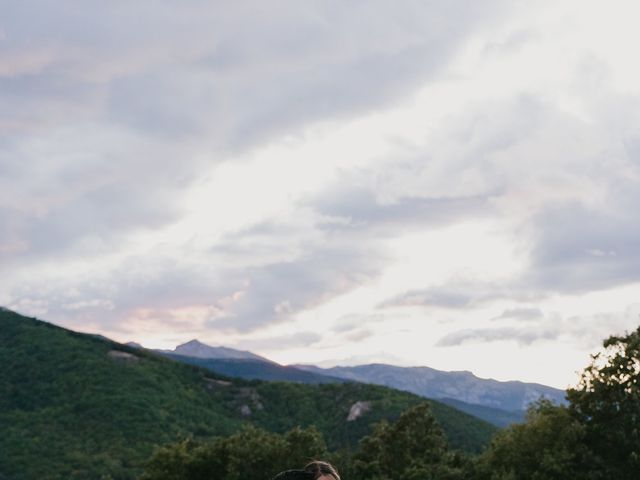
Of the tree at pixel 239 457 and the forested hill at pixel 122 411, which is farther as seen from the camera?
the forested hill at pixel 122 411

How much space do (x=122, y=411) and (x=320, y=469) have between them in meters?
164

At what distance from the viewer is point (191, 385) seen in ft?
654

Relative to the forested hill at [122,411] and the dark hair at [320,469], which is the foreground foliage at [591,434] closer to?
the dark hair at [320,469]

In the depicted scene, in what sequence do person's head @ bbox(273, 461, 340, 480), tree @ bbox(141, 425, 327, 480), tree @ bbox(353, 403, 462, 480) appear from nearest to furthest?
person's head @ bbox(273, 461, 340, 480)
tree @ bbox(353, 403, 462, 480)
tree @ bbox(141, 425, 327, 480)

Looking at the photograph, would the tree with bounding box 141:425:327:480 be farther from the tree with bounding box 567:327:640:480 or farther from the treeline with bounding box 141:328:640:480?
the tree with bounding box 567:327:640:480

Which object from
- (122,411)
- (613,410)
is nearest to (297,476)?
(613,410)

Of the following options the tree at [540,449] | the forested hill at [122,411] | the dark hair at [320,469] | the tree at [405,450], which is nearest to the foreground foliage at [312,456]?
the tree at [405,450]

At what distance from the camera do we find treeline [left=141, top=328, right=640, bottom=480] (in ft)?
159

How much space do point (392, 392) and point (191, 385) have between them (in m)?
53.2

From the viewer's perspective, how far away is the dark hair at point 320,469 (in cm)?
409

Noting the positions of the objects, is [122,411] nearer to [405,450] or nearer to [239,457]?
[239,457]

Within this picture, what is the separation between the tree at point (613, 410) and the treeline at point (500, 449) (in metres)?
0.06

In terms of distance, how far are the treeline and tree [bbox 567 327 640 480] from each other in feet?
0.20

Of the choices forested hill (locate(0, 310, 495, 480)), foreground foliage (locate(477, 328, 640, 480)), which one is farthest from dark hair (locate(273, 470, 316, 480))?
forested hill (locate(0, 310, 495, 480))
